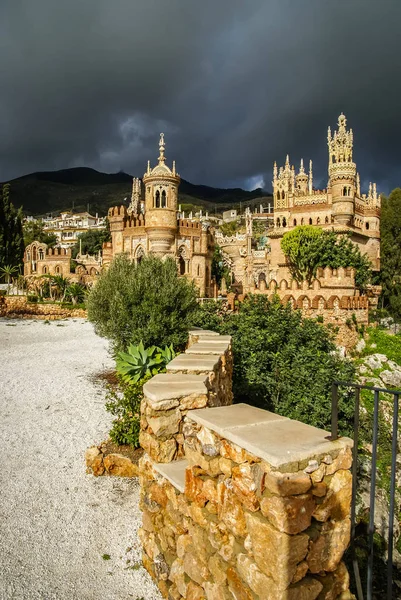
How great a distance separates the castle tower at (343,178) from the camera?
39.7m

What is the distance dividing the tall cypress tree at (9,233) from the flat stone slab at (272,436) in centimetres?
4165

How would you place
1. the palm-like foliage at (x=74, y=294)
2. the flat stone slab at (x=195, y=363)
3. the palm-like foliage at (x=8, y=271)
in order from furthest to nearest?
the palm-like foliage at (x=8, y=271) → the palm-like foliage at (x=74, y=294) → the flat stone slab at (x=195, y=363)

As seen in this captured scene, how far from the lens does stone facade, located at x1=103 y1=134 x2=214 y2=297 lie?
34.0 m

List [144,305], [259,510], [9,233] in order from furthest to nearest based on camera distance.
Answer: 1. [9,233]
2. [144,305]
3. [259,510]

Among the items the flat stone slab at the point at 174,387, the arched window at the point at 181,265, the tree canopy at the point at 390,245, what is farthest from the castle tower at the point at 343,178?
the flat stone slab at the point at 174,387

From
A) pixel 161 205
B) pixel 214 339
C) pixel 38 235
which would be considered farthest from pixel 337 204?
pixel 38 235

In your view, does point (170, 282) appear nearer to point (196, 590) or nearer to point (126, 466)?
point (126, 466)

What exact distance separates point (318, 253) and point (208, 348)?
3000cm

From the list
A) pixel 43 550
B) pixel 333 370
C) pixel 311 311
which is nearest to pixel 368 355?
pixel 311 311

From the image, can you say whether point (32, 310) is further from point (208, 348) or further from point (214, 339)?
point (208, 348)

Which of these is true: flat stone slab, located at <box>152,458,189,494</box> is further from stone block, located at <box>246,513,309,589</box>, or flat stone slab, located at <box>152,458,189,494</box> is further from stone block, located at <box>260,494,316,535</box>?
stone block, located at <box>260,494,316,535</box>

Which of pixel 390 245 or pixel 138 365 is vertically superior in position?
pixel 390 245

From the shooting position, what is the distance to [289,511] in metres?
2.30

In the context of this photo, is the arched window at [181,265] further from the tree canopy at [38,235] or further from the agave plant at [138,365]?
the tree canopy at [38,235]
